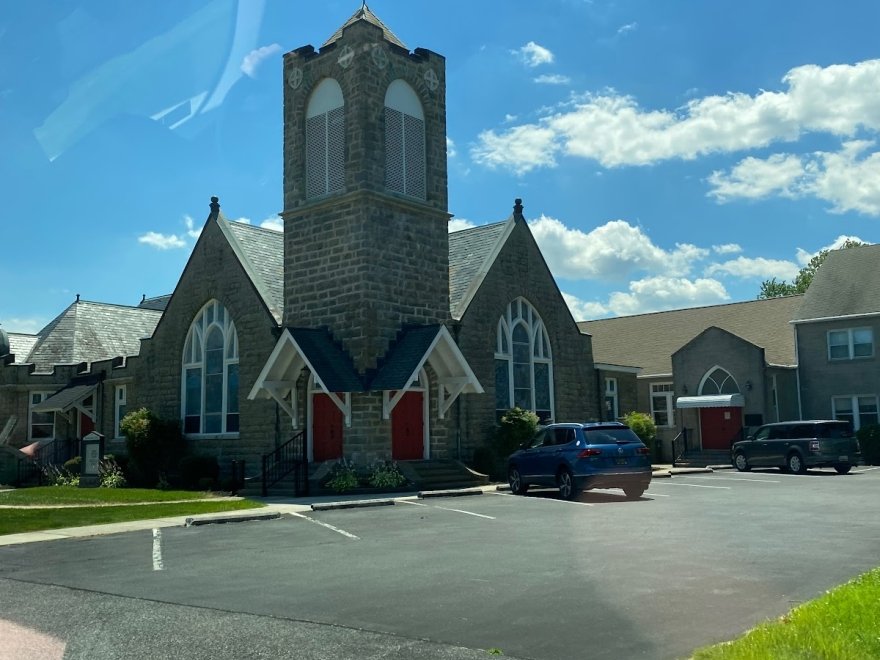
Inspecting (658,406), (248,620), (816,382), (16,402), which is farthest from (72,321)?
(248,620)

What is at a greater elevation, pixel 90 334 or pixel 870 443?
pixel 90 334

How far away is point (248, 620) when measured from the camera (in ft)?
25.4

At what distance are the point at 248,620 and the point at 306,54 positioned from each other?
2248 centimetres

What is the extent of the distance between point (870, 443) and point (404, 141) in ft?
A: 69.2

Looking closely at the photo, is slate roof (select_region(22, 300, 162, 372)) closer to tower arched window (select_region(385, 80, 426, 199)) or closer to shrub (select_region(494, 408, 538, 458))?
tower arched window (select_region(385, 80, 426, 199))

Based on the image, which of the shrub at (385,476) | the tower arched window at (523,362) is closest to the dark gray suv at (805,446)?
the tower arched window at (523,362)

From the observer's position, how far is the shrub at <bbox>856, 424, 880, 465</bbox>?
3334 cm

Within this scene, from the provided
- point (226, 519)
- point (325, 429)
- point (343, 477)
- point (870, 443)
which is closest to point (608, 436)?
point (343, 477)

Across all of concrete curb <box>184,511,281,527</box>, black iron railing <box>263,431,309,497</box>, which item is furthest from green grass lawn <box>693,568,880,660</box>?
black iron railing <box>263,431,309,497</box>

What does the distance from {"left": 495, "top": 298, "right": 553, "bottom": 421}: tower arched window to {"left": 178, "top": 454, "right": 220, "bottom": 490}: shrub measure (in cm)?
911

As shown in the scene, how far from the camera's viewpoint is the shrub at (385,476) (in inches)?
904

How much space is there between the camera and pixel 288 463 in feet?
83.1

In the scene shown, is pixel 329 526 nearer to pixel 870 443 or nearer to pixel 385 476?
pixel 385 476

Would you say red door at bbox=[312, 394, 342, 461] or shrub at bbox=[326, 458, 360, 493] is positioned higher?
red door at bbox=[312, 394, 342, 461]
